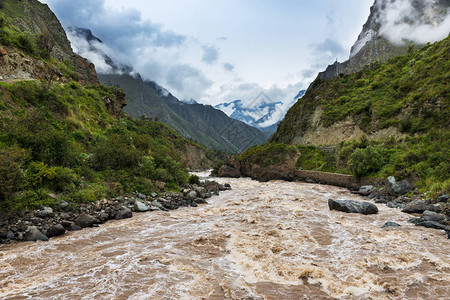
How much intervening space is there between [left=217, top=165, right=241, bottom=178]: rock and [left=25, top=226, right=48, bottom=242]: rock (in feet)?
171

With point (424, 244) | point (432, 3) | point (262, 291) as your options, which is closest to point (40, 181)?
point (262, 291)

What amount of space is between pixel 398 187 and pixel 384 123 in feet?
75.3

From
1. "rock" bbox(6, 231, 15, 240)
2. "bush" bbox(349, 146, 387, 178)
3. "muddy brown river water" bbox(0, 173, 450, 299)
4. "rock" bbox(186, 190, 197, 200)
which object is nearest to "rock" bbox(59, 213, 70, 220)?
"muddy brown river water" bbox(0, 173, 450, 299)

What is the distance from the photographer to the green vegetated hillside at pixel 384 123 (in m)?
24.4

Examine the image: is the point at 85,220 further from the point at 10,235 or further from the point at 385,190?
the point at 385,190

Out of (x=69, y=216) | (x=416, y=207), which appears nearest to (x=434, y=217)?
(x=416, y=207)

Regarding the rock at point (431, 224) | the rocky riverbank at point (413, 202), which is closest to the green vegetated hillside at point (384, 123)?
the rocky riverbank at point (413, 202)

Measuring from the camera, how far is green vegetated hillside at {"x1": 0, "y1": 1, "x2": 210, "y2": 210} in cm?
1360

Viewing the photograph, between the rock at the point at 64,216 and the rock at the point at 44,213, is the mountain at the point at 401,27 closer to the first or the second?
the rock at the point at 64,216

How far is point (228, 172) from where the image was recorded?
2498 inches

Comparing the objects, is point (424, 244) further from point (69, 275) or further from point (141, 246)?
point (69, 275)

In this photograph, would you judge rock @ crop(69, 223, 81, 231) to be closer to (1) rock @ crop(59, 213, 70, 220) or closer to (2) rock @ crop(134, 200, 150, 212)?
(1) rock @ crop(59, 213, 70, 220)

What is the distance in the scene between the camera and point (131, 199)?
741 inches

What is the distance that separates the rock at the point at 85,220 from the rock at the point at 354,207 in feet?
57.8
